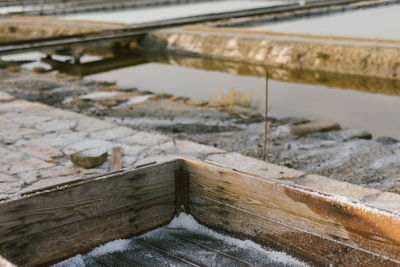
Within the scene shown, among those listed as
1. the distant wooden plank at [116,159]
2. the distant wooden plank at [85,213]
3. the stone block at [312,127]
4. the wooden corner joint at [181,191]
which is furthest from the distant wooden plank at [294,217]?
the stone block at [312,127]

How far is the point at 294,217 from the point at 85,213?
1.12 metres

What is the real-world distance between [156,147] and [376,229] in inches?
122

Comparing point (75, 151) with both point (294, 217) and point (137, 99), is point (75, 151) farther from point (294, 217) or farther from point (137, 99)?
point (137, 99)

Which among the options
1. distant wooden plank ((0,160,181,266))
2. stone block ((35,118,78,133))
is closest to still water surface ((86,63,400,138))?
stone block ((35,118,78,133))

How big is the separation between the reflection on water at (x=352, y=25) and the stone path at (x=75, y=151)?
35.5 ft

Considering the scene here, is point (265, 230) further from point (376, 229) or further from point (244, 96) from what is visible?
point (244, 96)

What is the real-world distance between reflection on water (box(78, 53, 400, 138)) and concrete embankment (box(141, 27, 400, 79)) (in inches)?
14.1

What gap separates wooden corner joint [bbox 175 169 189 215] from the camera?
3.21m

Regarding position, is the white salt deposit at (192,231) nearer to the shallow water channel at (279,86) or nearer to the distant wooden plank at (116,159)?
the distant wooden plank at (116,159)

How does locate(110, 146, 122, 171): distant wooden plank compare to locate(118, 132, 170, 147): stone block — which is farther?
locate(118, 132, 170, 147): stone block

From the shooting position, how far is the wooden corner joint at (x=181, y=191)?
10.5ft

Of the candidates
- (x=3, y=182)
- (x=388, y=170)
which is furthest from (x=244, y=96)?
(x=3, y=182)

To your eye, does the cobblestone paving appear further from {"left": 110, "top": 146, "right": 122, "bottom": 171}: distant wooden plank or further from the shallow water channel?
the shallow water channel

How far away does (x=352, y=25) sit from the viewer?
18.0 metres
